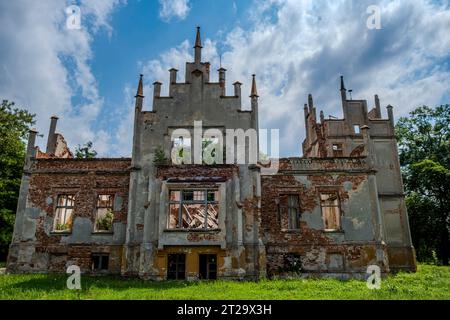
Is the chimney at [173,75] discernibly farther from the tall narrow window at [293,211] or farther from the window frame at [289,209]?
the tall narrow window at [293,211]

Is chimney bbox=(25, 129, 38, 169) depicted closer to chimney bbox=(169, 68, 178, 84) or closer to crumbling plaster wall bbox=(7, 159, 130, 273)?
crumbling plaster wall bbox=(7, 159, 130, 273)

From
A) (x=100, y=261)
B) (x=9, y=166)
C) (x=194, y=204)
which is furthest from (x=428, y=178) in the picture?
(x=9, y=166)

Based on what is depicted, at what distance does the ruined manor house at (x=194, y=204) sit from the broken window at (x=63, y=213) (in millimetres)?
58

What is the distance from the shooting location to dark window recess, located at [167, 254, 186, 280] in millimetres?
17562

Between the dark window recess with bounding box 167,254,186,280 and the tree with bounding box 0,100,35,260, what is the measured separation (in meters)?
16.4

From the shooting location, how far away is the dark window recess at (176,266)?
17562 mm

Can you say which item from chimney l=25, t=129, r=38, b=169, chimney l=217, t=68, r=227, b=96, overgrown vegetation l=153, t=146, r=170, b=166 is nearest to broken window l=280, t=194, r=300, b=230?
overgrown vegetation l=153, t=146, r=170, b=166

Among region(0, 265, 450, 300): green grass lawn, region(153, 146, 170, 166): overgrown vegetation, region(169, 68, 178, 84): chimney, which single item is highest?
region(169, 68, 178, 84): chimney

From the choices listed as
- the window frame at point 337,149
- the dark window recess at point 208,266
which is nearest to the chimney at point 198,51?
the dark window recess at point 208,266

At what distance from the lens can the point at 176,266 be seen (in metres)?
17.7
